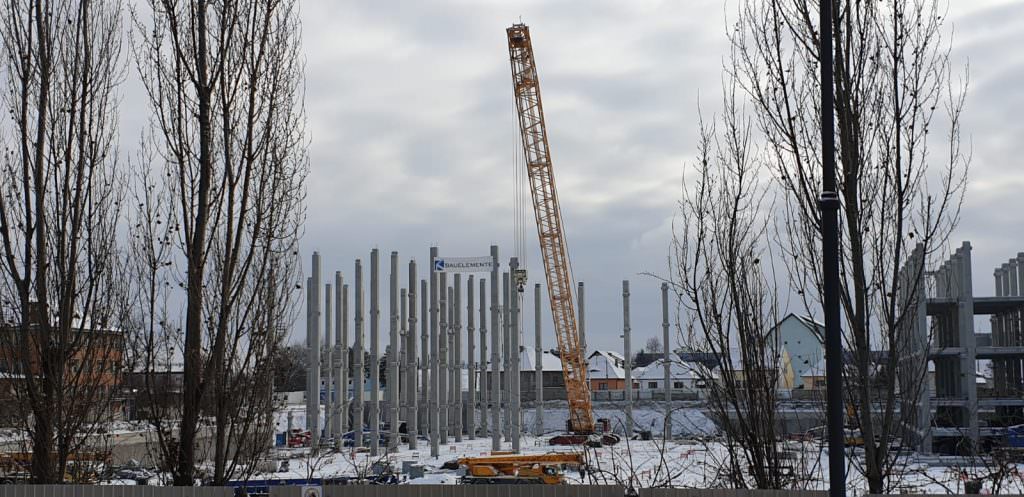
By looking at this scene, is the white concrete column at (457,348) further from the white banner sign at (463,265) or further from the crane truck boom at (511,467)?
the crane truck boom at (511,467)

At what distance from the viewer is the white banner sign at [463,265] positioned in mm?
37219

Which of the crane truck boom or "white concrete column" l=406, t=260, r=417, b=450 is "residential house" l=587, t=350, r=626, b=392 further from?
the crane truck boom

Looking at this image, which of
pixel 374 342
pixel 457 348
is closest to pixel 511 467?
pixel 374 342

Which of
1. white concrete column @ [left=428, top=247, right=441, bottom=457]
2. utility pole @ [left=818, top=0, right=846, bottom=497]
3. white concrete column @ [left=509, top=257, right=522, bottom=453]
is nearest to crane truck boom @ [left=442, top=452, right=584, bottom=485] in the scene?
white concrete column @ [left=428, top=247, right=441, bottom=457]

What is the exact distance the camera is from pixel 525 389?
6200 centimetres

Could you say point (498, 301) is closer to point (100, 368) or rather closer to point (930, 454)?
point (930, 454)

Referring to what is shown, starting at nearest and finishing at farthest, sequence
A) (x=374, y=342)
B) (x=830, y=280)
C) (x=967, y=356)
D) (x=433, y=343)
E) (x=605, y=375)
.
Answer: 1. (x=830, y=280)
2. (x=967, y=356)
3. (x=374, y=342)
4. (x=433, y=343)
5. (x=605, y=375)

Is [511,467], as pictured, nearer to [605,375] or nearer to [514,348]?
[514,348]

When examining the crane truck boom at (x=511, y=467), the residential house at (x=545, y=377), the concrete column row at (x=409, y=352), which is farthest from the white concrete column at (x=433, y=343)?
the residential house at (x=545, y=377)

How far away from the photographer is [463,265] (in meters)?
38.5

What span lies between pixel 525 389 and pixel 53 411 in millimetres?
53239

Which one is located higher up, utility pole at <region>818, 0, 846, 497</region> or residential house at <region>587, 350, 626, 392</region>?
utility pole at <region>818, 0, 846, 497</region>

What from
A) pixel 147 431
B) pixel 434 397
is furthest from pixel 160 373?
pixel 434 397

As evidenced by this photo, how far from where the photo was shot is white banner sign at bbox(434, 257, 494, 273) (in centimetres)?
3722
